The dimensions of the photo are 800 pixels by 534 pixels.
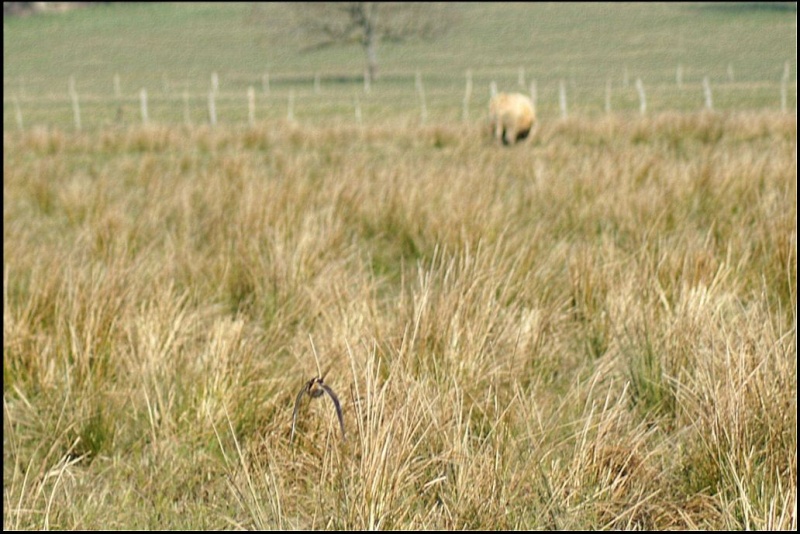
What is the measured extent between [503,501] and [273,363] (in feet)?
4.35

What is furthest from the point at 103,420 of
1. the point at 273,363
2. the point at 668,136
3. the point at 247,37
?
the point at 247,37

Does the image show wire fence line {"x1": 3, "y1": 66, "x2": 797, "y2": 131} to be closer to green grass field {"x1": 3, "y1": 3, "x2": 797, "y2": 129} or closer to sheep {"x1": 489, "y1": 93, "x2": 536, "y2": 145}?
green grass field {"x1": 3, "y1": 3, "x2": 797, "y2": 129}

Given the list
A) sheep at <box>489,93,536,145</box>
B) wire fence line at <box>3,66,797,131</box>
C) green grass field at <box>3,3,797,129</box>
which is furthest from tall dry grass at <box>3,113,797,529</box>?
green grass field at <box>3,3,797,129</box>

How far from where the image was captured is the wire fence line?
24.0 meters

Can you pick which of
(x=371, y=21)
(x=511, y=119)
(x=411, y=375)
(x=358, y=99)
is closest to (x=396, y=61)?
(x=371, y=21)

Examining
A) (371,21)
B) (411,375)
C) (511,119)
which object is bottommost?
(511,119)

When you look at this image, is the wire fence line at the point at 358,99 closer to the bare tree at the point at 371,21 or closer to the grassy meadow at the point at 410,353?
the bare tree at the point at 371,21

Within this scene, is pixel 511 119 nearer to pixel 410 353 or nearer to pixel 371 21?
pixel 410 353

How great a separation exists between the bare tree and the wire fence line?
5.44 feet

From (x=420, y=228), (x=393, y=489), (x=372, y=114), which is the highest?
(x=393, y=489)

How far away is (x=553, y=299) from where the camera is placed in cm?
382

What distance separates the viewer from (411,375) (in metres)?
2.24

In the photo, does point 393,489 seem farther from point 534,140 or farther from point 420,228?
point 534,140

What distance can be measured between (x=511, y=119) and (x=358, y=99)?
19794 millimetres
